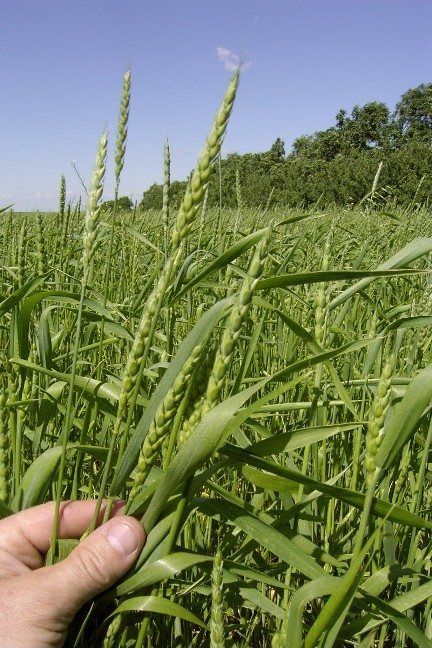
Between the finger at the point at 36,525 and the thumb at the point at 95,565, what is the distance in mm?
159

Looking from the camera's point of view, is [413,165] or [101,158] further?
[413,165]

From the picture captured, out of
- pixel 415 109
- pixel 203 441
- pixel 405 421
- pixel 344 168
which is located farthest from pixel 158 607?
pixel 415 109

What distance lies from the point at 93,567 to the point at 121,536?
0.20 feet

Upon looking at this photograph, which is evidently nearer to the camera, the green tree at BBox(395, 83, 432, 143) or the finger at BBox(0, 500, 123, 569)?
the finger at BBox(0, 500, 123, 569)

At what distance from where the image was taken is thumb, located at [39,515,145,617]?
2.37 ft

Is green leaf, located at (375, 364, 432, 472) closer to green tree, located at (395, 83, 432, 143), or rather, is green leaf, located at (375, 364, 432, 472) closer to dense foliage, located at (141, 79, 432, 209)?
dense foliage, located at (141, 79, 432, 209)

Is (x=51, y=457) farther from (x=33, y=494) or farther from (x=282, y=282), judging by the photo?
(x=282, y=282)

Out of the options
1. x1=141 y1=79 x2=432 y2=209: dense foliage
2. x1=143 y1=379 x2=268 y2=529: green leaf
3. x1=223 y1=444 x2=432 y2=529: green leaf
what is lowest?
x1=223 y1=444 x2=432 y2=529: green leaf

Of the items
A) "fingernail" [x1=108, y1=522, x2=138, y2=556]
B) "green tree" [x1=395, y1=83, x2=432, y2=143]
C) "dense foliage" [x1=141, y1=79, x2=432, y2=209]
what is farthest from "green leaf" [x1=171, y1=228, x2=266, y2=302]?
"green tree" [x1=395, y1=83, x2=432, y2=143]

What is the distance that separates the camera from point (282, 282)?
2.42 feet

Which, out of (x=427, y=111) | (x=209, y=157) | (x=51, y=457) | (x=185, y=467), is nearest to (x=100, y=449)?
(x=51, y=457)

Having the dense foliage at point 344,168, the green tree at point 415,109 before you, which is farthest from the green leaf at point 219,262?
the green tree at point 415,109

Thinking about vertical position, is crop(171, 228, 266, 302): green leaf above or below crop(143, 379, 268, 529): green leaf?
above

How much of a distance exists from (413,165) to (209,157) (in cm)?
2354
